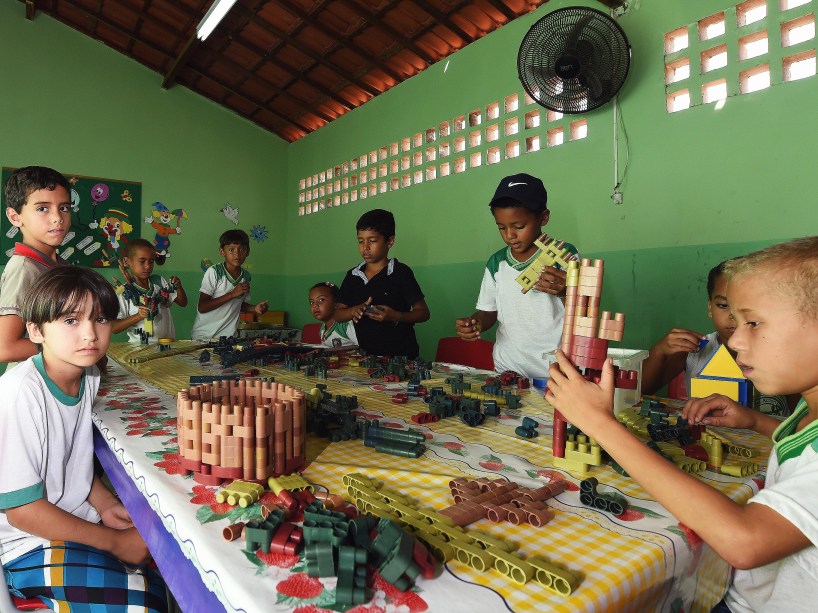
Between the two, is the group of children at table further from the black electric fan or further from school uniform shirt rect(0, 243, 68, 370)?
the black electric fan

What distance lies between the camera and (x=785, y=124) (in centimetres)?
280

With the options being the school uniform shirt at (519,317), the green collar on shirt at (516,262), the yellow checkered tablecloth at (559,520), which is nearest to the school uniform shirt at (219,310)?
the school uniform shirt at (519,317)

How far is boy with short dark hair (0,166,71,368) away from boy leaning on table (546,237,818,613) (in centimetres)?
199

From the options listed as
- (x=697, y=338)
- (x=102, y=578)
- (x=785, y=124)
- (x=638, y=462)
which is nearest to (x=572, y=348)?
(x=638, y=462)

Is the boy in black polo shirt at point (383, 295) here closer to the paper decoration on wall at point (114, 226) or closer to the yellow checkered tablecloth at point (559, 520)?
the yellow checkered tablecloth at point (559, 520)

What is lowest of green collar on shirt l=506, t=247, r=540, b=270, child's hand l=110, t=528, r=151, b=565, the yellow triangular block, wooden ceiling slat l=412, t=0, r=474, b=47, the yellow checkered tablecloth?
child's hand l=110, t=528, r=151, b=565

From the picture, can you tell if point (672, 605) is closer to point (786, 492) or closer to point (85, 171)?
point (786, 492)

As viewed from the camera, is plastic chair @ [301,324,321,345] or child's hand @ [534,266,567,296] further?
plastic chair @ [301,324,321,345]

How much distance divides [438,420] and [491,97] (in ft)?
12.3

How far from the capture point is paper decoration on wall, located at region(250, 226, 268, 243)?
7.54 m

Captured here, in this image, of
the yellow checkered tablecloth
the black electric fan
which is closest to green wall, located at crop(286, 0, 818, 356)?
the black electric fan

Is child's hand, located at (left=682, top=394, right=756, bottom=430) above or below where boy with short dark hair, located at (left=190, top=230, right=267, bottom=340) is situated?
below

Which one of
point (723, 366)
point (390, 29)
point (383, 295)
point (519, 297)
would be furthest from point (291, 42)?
point (723, 366)

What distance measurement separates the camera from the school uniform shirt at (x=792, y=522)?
2.50ft
